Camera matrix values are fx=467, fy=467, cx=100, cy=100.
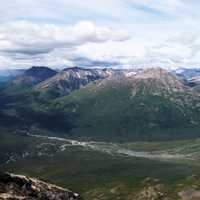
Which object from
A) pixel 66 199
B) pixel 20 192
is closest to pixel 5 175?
pixel 20 192

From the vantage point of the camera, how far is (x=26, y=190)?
227 ft

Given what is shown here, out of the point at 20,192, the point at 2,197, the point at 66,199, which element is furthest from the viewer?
the point at 66,199

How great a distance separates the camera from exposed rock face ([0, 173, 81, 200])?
216 feet

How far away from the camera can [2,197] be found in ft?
206

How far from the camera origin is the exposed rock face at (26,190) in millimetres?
65812

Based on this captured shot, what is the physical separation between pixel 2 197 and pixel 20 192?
4.69 m

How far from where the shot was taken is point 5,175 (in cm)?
6869

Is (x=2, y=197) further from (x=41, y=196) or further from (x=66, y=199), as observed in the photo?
(x=66, y=199)

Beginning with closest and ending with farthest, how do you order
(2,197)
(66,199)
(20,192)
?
(2,197) < (20,192) < (66,199)

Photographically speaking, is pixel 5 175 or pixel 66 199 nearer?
pixel 5 175

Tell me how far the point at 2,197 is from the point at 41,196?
9.19 m

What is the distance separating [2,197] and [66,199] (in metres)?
14.9

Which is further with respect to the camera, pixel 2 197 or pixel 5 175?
pixel 5 175

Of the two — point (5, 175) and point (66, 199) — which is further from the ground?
point (5, 175)
